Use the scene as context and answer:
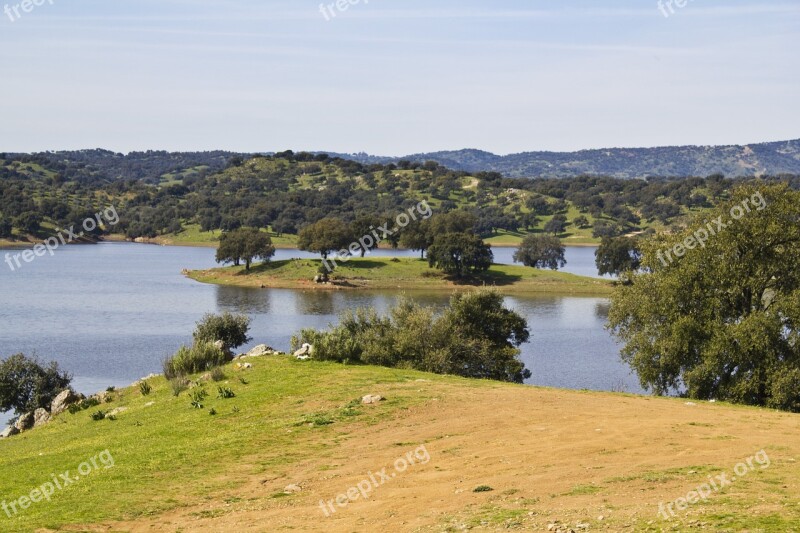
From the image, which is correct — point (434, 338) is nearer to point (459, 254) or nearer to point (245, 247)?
point (459, 254)

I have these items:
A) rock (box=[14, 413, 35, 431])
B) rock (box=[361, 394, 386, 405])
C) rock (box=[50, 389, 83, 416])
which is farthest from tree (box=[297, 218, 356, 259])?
rock (box=[361, 394, 386, 405])

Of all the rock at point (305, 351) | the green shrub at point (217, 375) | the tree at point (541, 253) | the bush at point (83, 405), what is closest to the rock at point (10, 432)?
the bush at point (83, 405)

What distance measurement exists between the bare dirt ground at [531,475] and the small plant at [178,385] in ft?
41.0

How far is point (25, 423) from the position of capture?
132ft

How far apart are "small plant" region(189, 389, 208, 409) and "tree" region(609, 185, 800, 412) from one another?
21999 mm

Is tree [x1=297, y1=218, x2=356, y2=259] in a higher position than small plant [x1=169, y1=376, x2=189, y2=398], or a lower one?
higher

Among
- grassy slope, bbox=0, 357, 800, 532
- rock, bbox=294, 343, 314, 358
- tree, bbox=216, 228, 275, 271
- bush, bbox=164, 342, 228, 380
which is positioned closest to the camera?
grassy slope, bbox=0, 357, 800, 532

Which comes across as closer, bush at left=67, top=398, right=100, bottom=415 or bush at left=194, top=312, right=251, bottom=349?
bush at left=67, top=398, right=100, bottom=415

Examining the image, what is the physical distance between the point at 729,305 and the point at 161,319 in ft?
232

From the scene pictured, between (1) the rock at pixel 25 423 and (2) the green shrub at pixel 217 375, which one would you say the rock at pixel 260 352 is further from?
(1) the rock at pixel 25 423

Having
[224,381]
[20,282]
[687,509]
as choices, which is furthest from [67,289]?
[687,509]

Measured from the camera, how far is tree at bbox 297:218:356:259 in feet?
475

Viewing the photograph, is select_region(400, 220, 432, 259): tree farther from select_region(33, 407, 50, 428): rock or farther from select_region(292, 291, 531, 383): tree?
select_region(33, 407, 50, 428): rock

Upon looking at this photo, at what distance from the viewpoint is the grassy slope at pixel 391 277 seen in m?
136
